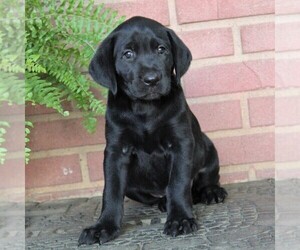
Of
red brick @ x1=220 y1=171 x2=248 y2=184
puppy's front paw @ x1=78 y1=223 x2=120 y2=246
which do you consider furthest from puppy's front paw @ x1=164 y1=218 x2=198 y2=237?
red brick @ x1=220 y1=171 x2=248 y2=184

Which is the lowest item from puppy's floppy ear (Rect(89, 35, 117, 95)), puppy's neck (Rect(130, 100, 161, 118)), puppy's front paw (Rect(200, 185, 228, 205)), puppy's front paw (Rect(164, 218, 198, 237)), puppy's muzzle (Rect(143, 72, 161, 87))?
puppy's front paw (Rect(200, 185, 228, 205))

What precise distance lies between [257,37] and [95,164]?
1.06 metres

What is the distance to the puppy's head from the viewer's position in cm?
223

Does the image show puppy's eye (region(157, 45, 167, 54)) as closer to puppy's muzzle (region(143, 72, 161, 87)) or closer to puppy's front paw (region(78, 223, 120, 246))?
puppy's muzzle (region(143, 72, 161, 87))

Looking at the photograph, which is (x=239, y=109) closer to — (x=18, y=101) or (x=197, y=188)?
(x=197, y=188)

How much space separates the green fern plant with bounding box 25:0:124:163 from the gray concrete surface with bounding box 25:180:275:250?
1.42ft

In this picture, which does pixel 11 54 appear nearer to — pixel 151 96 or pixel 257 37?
pixel 151 96

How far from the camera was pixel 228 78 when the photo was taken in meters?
2.97

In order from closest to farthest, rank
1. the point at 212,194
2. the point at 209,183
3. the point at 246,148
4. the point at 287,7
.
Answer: the point at 212,194
the point at 209,183
the point at 287,7
the point at 246,148

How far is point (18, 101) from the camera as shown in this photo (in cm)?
241

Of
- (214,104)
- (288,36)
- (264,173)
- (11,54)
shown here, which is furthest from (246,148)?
(11,54)

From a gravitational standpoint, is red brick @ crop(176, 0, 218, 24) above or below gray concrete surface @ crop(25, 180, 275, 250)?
above

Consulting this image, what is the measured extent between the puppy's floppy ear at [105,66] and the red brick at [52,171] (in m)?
0.81

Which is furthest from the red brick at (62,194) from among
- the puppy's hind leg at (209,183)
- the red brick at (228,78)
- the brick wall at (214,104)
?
the red brick at (228,78)
